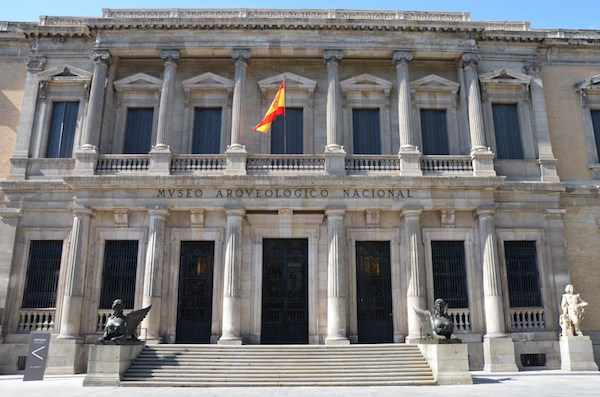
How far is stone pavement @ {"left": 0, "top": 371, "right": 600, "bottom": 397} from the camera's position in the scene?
13.2m

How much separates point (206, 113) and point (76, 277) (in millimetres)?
9046

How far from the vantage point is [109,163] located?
70.0ft

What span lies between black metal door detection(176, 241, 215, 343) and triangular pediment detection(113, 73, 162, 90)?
7484 millimetres

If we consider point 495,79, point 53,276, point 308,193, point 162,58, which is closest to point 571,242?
point 495,79

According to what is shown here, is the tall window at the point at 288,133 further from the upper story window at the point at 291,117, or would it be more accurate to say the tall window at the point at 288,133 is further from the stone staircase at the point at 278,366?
the stone staircase at the point at 278,366

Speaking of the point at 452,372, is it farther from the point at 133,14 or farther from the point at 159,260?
the point at 133,14

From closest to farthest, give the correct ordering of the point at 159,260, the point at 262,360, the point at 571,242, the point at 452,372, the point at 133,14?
the point at 452,372
the point at 262,360
the point at 159,260
the point at 571,242
the point at 133,14

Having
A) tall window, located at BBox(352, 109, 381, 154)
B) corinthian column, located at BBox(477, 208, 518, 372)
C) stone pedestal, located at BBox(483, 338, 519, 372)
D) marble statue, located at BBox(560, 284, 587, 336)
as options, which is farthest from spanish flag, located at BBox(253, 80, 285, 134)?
marble statue, located at BBox(560, 284, 587, 336)

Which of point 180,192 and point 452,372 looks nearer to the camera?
point 452,372

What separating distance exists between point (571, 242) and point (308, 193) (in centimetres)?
1184

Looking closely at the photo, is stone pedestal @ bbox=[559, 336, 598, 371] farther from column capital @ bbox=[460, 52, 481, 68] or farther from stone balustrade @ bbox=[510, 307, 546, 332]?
column capital @ bbox=[460, 52, 481, 68]

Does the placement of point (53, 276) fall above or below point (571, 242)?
below

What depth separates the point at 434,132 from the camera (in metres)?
23.1

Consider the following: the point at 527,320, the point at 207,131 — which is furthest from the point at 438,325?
the point at 207,131
